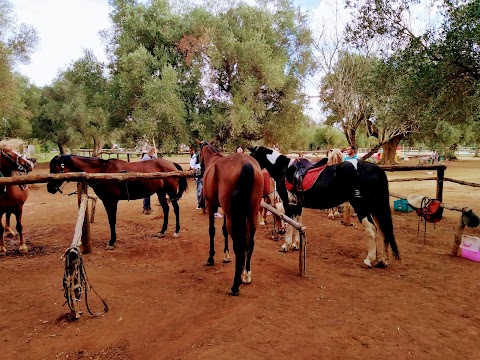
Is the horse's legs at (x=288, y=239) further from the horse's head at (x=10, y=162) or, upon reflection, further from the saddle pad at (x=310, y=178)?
the horse's head at (x=10, y=162)

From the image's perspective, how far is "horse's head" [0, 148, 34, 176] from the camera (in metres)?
5.50

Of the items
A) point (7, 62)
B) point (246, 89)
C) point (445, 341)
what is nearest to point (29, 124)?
point (7, 62)

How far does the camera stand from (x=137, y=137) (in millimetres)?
17391

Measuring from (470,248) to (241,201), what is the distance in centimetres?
430

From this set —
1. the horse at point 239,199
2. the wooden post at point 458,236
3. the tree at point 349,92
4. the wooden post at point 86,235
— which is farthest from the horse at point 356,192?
the tree at point 349,92

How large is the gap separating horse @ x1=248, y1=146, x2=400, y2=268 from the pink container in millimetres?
1440

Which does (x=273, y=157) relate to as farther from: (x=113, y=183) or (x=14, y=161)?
(x=14, y=161)

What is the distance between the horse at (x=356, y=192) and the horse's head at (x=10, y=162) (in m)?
4.92

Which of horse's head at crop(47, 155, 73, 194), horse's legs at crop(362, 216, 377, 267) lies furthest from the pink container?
horse's head at crop(47, 155, 73, 194)

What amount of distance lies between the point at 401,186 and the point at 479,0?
10.7m

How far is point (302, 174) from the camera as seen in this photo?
5609mm

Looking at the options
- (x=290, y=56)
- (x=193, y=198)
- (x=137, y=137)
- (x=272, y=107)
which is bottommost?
(x=193, y=198)

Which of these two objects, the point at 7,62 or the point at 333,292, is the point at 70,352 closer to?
the point at 333,292

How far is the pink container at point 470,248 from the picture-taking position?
203 inches
